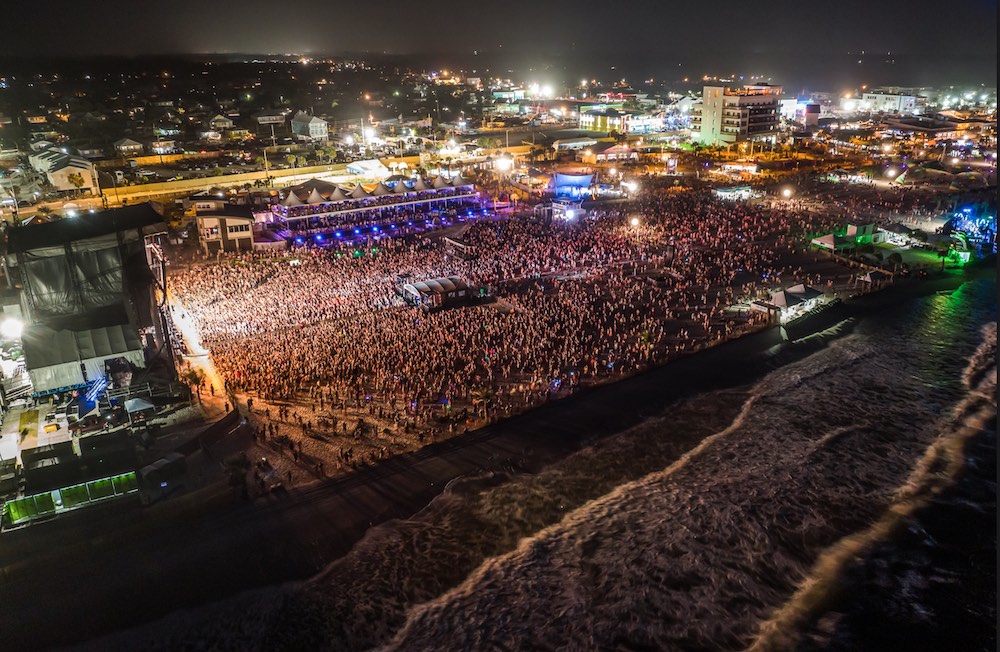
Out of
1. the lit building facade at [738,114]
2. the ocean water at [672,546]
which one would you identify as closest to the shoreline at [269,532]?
the ocean water at [672,546]

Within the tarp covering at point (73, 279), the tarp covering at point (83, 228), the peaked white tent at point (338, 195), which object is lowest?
the tarp covering at point (73, 279)

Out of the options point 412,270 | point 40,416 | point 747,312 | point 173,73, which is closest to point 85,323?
point 40,416

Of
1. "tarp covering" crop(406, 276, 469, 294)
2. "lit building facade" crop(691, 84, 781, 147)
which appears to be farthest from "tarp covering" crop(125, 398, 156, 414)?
"lit building facade" crop(691, 84, 781, 147)

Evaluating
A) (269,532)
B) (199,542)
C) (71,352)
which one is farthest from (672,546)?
(71,352)

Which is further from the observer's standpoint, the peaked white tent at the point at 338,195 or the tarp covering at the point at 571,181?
the tarp covering at the point at 571,181

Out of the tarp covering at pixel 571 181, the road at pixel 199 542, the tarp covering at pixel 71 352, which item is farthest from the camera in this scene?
the tarp covering at pixel 571 181

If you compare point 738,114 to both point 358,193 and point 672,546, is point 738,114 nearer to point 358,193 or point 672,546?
point 358,193

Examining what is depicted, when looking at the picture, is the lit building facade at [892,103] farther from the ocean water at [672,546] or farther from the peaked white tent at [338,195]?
the ocean water at [672,546]
